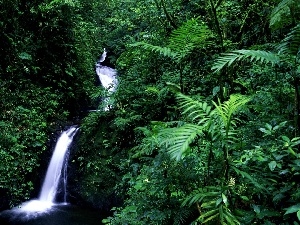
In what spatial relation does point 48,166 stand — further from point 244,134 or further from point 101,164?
point 244,134

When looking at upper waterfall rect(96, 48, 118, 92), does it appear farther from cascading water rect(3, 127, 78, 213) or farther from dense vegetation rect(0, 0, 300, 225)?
cascading water rect(3, 127, 78, 213)

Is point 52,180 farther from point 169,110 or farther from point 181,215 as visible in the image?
point 181,215

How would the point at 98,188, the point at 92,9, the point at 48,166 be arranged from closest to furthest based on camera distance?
the point at 98,188, the point at 48,166, the point at 92,9

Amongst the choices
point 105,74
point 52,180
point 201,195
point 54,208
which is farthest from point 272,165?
point 105,74

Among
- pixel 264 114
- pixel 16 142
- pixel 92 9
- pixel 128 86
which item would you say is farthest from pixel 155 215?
pixel 92 9

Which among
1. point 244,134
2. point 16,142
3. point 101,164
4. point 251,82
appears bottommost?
point 101,164

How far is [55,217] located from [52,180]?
1545 mm

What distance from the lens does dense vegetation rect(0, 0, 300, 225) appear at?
2.40 m

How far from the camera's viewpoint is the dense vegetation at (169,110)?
7.89ft

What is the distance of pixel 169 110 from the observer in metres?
6.86

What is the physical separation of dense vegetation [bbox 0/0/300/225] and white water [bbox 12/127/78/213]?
29cm

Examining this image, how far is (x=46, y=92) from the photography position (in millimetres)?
10094

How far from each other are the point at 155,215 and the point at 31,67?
853 centimetres

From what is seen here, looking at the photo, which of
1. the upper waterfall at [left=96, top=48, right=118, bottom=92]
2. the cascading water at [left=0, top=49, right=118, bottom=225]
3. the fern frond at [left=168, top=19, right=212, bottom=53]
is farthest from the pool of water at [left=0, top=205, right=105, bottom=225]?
the upper waterfall at [left=96, top=48, right=118, bottom=92]
